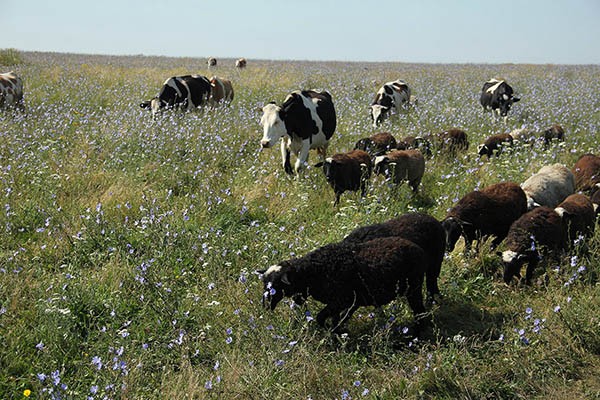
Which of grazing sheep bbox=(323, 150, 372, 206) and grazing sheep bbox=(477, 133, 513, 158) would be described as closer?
grazing sheep bbox=(323, 150, 372, 206)

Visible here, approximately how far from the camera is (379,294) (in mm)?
4293

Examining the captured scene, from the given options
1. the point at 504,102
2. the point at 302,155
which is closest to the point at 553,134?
the point at 504,102

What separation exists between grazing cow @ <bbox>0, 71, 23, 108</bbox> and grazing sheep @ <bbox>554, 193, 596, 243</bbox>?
44.5ft

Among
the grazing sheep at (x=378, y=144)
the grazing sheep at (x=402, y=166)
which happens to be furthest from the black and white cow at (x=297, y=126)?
the grazing sheep at (x=402, y=166)

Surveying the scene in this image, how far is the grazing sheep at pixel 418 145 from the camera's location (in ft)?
32.6

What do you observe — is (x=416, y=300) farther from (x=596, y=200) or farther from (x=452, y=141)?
(x=452, y=141)

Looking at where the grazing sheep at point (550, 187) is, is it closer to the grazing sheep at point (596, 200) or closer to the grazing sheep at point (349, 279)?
the grazing sheep at point (596, 200)

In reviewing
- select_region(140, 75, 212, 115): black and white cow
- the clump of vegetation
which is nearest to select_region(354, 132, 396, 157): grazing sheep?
select_region(140, 75, 212, 115): black and white cow

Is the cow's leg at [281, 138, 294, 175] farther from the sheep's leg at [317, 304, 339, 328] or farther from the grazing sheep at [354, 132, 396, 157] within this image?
the sheep's leg at [317, 304, 339, 328]

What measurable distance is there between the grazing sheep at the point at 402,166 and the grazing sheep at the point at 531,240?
7.67 feet

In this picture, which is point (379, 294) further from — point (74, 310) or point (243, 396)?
point (74, 310)

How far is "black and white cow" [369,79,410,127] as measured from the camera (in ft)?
45.1

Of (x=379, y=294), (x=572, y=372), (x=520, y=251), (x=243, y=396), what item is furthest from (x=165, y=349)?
(x=520, y=251)

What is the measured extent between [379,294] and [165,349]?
6.14 feet
